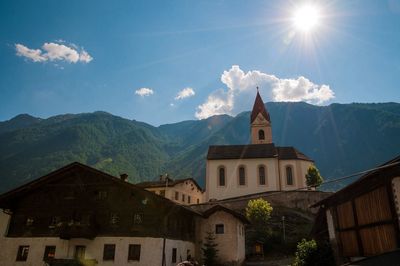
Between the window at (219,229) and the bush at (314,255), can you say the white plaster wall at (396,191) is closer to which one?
the bush at (314,255)

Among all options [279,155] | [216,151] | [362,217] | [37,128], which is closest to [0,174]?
[37,128]

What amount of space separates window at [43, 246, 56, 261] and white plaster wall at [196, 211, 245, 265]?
13282mm

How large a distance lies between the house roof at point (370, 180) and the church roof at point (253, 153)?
123 feet

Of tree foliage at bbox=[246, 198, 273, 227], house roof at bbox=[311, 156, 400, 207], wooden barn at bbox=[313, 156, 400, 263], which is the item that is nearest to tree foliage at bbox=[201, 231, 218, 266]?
tree foliage at bbox=[246, 198, 273, 227]

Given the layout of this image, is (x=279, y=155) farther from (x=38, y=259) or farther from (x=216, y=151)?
(x=38, y=259)

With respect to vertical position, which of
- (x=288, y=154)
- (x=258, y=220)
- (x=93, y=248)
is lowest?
(x=93, y=248)

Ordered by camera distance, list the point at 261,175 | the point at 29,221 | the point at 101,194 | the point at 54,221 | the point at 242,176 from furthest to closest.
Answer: the point at 242,176
the point at 261,175
the point at 29,221
the point at 101,194
the point at 54,221

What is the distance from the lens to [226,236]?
105 feet

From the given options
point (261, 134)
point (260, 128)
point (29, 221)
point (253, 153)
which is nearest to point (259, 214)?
point (253, 153)

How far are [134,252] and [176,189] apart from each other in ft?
91.5

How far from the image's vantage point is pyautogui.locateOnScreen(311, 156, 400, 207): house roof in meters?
12.2

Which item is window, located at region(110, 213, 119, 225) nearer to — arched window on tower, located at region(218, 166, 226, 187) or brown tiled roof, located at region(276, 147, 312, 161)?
arched window on tower, located at region(218, 166, 226, 187)

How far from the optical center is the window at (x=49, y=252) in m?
27.6

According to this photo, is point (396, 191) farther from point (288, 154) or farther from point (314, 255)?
point (288, 154)
